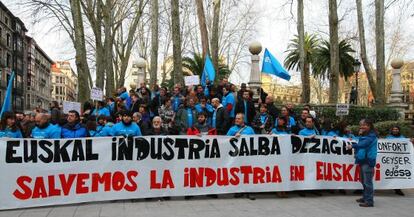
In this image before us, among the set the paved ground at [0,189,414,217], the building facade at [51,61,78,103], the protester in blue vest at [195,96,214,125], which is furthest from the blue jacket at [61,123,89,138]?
the building facade at [51,61,78,103]

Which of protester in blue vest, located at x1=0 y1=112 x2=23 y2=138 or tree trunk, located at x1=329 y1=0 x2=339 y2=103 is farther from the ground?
tree trunk, located at x1=329 y1=0 x2=339 y2=103

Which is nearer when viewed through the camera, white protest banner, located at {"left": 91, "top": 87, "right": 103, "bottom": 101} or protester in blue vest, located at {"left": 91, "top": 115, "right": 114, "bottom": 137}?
protester in blue vest, located at {"left": 91, "top": 115, "right": 114, "bottom": 137}

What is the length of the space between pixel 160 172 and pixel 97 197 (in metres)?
1.20

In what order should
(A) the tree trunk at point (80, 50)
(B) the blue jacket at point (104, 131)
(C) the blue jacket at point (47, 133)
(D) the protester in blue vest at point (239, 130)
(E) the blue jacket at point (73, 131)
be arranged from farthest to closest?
1. (A) the tree trunk at point (80, 50)
2. (D) the protester in blue vest at point (239, 130)
3. (B) the blue jacket at point (104, 131)
4. (E) the blue jacket at point (73, 131)
5. (C) the blue jacket at point (47, 133)

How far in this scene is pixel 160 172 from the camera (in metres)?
8.45

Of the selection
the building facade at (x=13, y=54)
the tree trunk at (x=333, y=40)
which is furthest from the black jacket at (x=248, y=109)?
the building facade at (x=13, y=54)

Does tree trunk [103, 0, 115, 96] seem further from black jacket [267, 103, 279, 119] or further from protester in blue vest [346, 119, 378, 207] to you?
protester in blue vest [346, 119, 378, 207]

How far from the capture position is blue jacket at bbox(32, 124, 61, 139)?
8.18 m

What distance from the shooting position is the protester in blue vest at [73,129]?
841 centimetres

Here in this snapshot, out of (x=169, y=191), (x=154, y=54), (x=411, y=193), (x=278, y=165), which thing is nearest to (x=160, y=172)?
(x=169, y=191)

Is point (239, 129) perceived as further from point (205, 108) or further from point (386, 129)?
point (386, 129)

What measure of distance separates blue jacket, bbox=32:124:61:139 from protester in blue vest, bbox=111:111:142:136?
1.00 meters

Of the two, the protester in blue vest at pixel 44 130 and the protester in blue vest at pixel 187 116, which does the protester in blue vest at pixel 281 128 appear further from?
the protester in blue vest at pixel 44 130

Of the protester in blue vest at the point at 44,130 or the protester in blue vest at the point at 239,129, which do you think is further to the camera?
the protester in blue vest at the point at 239,129
